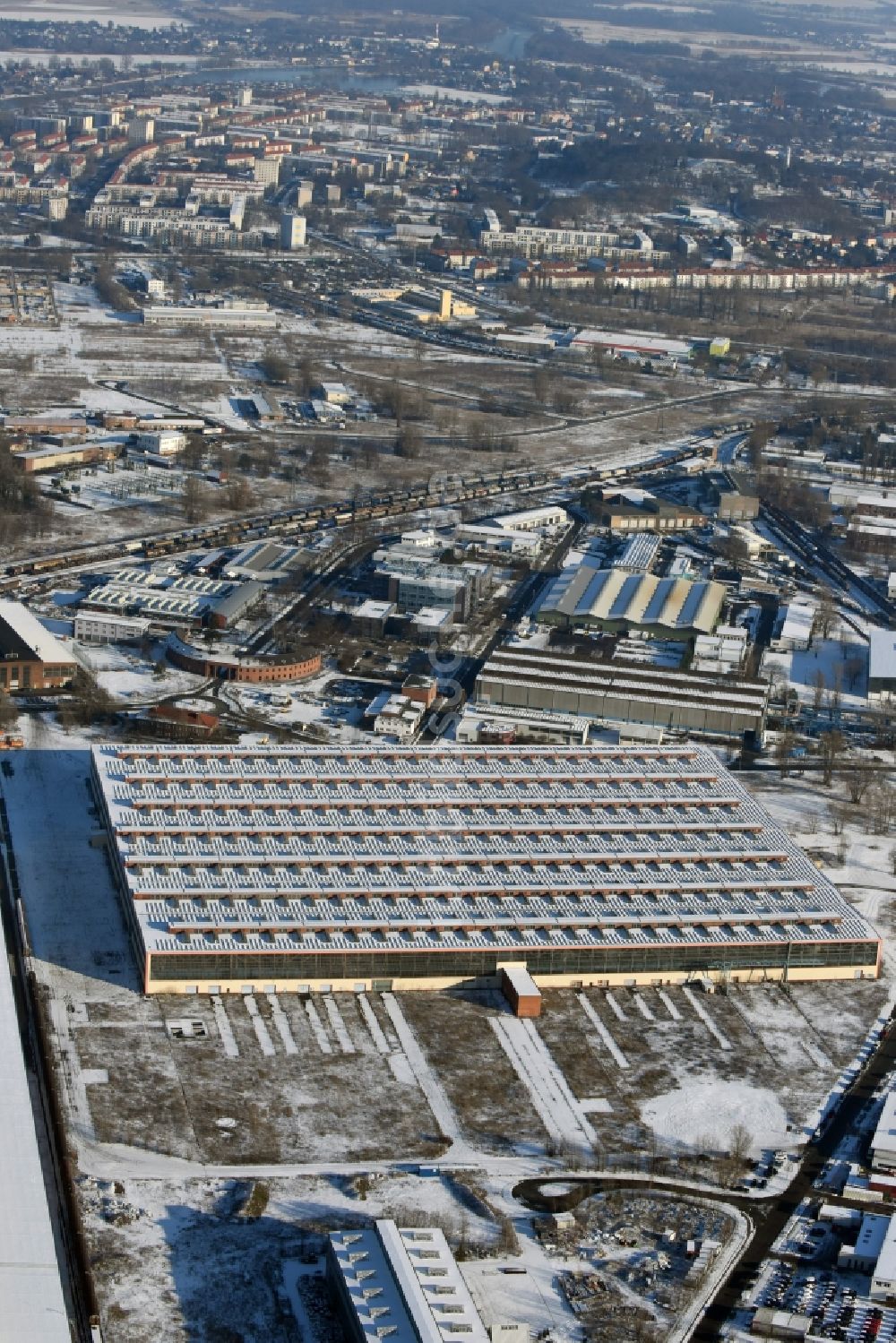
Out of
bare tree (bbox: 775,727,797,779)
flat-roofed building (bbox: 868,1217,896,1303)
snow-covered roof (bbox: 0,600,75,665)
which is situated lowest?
bare tree (bbox: 775,727,797,779)

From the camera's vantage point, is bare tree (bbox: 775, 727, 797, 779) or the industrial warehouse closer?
the industrial warehouse

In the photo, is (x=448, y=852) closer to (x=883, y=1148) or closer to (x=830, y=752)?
(x=883, y=1148)

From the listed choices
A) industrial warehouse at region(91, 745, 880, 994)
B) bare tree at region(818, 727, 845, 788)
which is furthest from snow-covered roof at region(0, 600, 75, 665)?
bare tree at region(818, 727, 845, 788)

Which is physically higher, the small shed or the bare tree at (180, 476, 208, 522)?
the small shed

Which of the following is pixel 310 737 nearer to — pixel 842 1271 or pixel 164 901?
pixel 164 901

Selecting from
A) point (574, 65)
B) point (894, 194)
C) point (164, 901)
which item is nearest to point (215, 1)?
point (574, 65)

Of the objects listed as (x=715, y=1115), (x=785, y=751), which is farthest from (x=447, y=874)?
(x=785, y=751)

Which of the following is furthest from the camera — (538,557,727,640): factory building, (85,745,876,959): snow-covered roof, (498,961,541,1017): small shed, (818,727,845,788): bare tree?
(538,557,727,640): factory building

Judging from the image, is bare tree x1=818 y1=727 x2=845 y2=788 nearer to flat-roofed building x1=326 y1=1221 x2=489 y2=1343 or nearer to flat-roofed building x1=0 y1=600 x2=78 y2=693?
flat-roofed building x1=0 y1=600 x2=78 y2=693
